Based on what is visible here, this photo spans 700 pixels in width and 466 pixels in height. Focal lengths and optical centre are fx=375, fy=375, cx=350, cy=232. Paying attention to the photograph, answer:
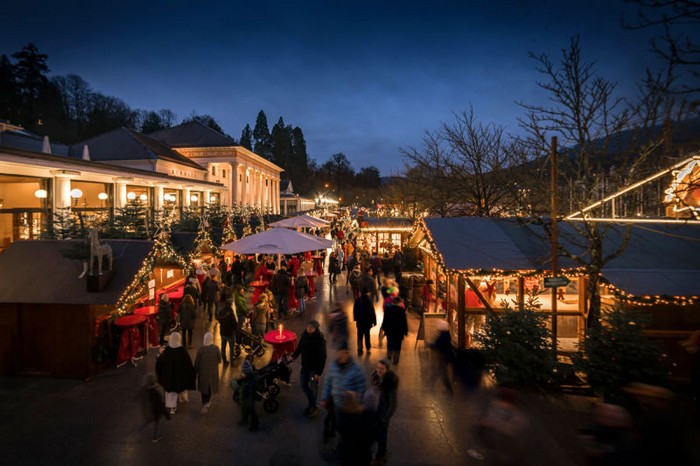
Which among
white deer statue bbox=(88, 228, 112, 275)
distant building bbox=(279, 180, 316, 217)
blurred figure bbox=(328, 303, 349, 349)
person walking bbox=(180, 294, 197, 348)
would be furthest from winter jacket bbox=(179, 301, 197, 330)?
distant building bbox=(279, 180, 316, 217)

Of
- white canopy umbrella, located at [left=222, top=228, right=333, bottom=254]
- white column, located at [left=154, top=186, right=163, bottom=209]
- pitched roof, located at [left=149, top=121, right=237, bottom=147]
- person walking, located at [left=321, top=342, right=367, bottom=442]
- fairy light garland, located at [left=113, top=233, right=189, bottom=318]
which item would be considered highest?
pitched roof, located at [left=149, top=121, right=237, bottom=147]

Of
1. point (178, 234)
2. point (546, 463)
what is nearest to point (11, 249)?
point (178, 234)

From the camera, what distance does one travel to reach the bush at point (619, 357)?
6344 mm

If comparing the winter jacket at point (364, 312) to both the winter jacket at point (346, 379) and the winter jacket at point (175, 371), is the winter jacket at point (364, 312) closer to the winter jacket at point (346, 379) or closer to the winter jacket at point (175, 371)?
the winter jacket at point (346, 379)

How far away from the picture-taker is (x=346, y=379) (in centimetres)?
496

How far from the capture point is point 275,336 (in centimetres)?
820

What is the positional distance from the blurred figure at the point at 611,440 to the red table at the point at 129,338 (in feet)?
28.6

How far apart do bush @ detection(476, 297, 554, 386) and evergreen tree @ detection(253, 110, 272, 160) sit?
283ft

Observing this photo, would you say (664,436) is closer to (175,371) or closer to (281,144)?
(175,371)

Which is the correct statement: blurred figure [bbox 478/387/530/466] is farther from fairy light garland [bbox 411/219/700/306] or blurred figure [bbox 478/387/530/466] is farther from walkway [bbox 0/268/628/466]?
fairy light garland [bbox 411/219/700/306]

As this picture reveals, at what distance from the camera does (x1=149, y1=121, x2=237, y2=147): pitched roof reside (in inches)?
1724

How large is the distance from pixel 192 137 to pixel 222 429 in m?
45.3

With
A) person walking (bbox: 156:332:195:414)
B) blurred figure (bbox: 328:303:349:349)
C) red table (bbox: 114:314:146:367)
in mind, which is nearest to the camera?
person walking (bbox: 156:332:195:414)

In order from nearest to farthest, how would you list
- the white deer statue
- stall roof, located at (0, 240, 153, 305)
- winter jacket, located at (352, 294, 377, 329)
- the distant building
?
stall roof, located at (0, 240, 153, 305) < the white deer statue < winter jacket, located at (352, 294, 377, 329) < the distant building
